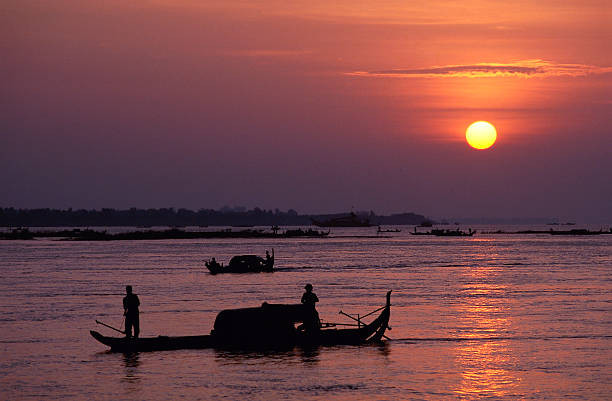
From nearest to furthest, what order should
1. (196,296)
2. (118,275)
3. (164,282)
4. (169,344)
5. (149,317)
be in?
(169,344) → (149,317) → (196,296) → (164,282) → (118,275)

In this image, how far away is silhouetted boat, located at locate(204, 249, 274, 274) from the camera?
9125 cm

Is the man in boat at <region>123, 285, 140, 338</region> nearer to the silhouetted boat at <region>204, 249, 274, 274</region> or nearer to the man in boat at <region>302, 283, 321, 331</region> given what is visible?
the man in boat at <region>302, 283, 321, 331</region>

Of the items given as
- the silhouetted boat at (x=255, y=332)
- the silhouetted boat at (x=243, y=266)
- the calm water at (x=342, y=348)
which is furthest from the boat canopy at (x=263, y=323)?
the silhouetted boat at (x=243, y=266)

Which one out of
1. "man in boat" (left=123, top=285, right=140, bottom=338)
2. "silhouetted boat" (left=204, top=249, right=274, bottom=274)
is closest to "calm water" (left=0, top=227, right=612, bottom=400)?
"man in boat" (left=123, top=285, right=140, bottom=338)

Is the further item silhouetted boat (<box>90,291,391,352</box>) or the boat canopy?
the boat canopy

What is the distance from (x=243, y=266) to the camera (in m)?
92.1

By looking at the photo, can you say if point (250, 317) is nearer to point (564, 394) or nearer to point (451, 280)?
point (564, 394)

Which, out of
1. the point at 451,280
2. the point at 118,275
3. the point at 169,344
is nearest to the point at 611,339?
the point at 169,344

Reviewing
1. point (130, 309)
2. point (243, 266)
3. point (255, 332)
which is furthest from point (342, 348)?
point (243, 266)

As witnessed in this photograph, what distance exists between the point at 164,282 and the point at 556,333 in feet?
145

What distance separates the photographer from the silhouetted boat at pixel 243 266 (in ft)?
299

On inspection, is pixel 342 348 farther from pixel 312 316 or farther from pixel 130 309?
pixel 130 309

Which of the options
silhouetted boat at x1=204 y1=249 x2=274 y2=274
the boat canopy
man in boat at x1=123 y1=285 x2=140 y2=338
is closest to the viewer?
man in boat at x1=123 y1=285 x2=140 y2=338

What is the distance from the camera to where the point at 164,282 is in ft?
257
